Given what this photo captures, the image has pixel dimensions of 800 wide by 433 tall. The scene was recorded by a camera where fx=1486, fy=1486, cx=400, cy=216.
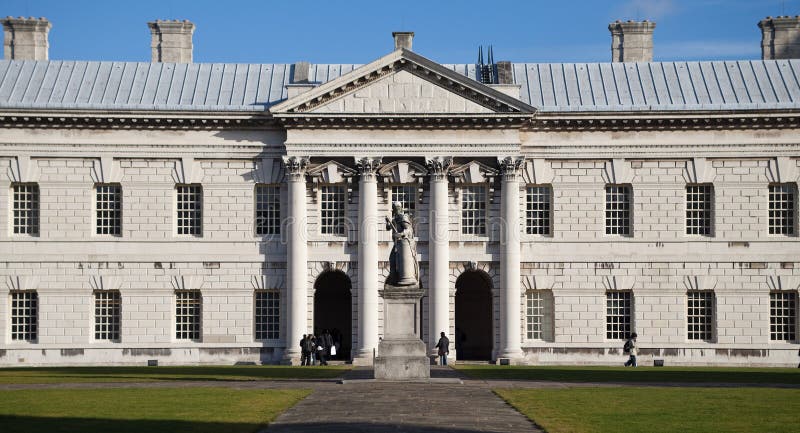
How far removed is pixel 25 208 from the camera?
6128cm

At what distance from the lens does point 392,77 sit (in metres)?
60.3

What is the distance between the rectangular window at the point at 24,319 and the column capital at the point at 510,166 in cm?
1978

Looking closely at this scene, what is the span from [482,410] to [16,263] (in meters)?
34.5

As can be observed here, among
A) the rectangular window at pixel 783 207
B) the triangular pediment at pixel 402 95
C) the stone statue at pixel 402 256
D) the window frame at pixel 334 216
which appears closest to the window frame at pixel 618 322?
the rectangular window at pixel 783 207

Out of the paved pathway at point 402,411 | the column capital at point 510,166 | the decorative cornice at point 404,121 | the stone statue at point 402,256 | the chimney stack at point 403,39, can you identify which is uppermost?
the chimney stack at point 403,39

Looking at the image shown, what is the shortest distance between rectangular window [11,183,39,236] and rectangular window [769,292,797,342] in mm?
30586

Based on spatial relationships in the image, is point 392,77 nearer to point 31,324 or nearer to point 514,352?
point 514,352

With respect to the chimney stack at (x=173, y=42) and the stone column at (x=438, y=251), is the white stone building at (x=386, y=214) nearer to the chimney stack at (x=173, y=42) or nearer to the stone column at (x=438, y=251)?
the stone column at (x=438, y=251)

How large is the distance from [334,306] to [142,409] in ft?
118

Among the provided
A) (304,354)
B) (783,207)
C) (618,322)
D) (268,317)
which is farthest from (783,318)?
(268,317)

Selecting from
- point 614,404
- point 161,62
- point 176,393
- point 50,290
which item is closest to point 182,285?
point 50,290

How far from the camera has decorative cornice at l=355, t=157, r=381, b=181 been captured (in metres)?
60.4

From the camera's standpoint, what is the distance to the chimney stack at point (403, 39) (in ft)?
210

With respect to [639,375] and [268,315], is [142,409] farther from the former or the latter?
[268,315]
